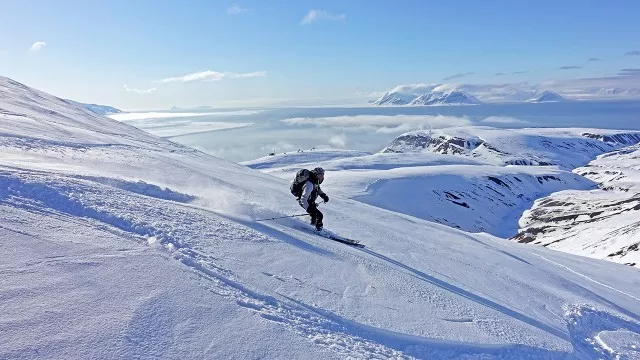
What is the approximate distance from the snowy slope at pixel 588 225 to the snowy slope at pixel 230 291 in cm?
7185

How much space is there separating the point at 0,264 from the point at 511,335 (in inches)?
394

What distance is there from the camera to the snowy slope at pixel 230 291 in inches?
219

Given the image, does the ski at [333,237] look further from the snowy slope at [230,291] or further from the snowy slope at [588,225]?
the snowy slope at [588,225]

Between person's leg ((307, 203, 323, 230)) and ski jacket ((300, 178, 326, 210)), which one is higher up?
ski jacket ((300, 178, 326, 210))

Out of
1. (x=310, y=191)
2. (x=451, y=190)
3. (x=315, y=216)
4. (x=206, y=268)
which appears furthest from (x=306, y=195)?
(x=451, y=190)

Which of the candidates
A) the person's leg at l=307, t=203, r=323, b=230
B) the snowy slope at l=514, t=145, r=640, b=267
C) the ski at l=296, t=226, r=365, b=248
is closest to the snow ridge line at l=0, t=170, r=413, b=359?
the ski at l=296, t=226, r=365, b=248

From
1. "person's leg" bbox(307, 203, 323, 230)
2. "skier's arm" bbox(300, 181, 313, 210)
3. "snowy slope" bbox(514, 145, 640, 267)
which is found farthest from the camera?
"snowy slope" bbox(514, 145, 640, 267)

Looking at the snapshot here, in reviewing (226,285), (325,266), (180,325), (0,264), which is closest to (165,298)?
(180,325)

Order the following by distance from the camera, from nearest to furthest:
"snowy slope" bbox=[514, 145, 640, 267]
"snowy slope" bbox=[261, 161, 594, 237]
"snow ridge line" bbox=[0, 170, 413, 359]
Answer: "snow ridge line" bbox=[0, 170, 413, 359]
"snowy slope" bbox=[514, 145, 640, 267]
"snowy slope" bbox=[261, 161, 594, 237]

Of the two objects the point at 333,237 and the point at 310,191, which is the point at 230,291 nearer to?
the point at 333,237

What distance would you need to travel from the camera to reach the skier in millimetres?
14570

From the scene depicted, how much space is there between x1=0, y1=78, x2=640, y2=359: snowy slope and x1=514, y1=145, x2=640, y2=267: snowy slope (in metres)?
71.9

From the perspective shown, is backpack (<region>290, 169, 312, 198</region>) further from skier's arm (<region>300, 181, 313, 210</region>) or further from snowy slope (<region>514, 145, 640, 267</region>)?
snowy slope (<region>514, 145, 640, 267</region>)

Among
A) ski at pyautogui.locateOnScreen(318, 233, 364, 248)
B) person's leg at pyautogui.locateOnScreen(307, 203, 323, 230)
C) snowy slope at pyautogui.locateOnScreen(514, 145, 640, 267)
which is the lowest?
snowy slope at pyautogui.locateOnScreen(514, 145, 640, 267)
